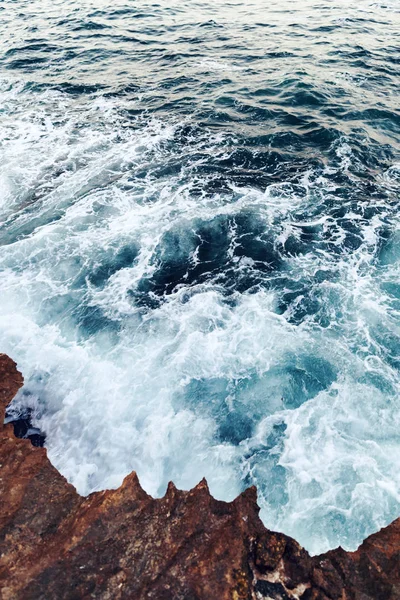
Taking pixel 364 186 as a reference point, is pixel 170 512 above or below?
below

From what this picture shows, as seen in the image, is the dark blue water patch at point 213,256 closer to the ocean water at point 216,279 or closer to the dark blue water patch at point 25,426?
the ocean water at point 216,279

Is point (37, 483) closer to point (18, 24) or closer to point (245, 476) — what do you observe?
point (245, 476)

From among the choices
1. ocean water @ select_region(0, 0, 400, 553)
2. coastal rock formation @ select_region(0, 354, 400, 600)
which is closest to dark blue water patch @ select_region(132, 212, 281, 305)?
ocean water @ select_region(0, 0, 400, 553)

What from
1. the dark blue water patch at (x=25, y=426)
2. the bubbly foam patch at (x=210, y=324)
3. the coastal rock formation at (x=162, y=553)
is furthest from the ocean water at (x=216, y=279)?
the coastal rock formation at (x=162, y=553)

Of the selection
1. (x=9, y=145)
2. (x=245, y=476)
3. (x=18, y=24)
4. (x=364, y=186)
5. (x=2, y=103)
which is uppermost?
(x=18, y=24)

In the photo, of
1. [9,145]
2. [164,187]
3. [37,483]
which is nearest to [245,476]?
[37,483]

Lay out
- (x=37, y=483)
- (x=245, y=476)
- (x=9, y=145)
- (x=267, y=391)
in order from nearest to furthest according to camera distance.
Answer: (x=37, y=483)
(x=245, y=476)
(x=267, y=391)
(x=9, y=145)

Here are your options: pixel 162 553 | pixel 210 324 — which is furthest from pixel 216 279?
pixel 162 553
